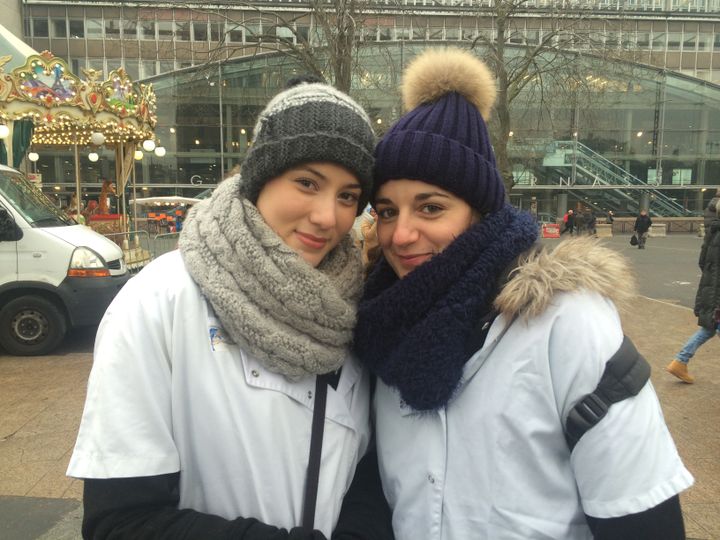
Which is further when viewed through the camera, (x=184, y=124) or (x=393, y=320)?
(x=184, y=124)

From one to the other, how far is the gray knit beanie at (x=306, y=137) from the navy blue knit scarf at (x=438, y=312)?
38 cm

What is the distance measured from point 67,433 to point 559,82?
1081 cm

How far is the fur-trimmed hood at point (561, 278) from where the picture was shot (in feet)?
4.73

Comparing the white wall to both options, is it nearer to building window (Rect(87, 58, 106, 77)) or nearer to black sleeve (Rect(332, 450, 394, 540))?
building window (Rect(87, 58, 106, 77))

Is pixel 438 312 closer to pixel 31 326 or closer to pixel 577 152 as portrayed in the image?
pixel 31 326

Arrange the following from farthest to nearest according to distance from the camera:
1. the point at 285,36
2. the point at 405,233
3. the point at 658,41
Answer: the point at 658,41 → the point at 285,36 → the point at 405,233

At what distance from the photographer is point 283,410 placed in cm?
144

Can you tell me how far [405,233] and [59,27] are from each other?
38.7 metres

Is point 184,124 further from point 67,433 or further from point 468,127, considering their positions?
point 468,127

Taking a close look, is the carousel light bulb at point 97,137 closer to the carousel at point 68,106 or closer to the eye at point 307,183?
the carousel at point 68,106

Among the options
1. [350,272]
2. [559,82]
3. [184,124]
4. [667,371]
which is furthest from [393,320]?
[184,124]

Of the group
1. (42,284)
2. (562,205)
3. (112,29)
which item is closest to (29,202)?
(42,284)

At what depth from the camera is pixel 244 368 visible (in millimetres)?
1444

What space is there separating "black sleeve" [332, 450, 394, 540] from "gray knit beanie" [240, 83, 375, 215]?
93cm
